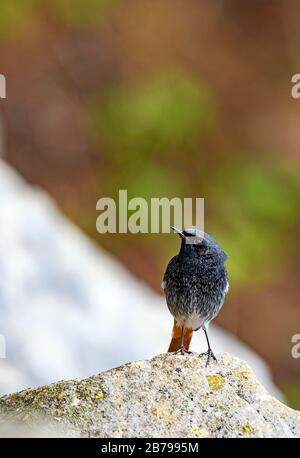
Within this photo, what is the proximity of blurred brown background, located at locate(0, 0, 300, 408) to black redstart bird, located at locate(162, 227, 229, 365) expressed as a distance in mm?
3178

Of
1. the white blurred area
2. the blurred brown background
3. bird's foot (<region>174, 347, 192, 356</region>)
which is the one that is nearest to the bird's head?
bird's foot (<region>174, 347, 192, 356</region>)

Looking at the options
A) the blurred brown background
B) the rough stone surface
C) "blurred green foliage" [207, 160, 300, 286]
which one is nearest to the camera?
the rough stone surface

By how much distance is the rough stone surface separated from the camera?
10.9 feet

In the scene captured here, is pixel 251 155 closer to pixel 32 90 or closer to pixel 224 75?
pixel 224 75

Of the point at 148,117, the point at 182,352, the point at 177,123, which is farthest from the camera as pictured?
the point at 177,123

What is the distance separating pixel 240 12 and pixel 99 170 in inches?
105

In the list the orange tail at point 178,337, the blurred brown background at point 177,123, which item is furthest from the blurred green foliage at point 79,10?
the orange tail at point 178,337

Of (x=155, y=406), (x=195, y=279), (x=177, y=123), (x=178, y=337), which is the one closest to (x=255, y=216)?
(x=177, y=123)

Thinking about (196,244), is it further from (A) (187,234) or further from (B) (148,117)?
(B) (148,117)

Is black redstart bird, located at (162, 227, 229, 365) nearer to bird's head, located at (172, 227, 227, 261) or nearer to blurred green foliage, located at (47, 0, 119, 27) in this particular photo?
bird's head, located at (172, 227, 227, 261)

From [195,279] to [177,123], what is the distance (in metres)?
4.33

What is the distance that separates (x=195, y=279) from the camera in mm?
4043

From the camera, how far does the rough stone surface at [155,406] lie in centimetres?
333

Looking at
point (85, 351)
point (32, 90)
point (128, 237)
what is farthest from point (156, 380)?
point (32, 90)
